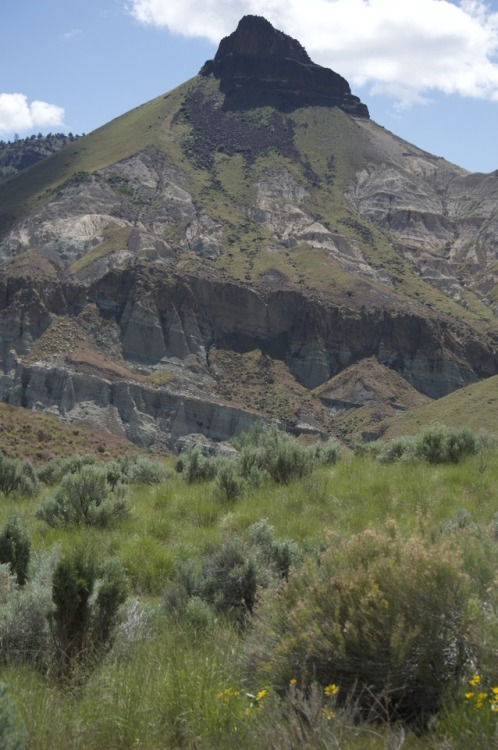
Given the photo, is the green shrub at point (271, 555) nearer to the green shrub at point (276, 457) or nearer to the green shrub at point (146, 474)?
the green shrub at point (276, 457)

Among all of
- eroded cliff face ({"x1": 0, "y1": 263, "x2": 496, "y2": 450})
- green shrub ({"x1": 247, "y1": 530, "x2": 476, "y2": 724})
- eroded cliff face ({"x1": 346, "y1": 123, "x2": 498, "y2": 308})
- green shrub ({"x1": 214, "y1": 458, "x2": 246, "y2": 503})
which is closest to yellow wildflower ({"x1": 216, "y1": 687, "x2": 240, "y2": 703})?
green shrub ({"x1": 247, "y1": 530, "x2": 476, "y2": 724})

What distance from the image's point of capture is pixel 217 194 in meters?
142

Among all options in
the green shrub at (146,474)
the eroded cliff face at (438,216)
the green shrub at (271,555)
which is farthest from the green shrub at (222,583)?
the eroded cliff face at (438,216)

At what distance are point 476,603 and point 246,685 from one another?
4.12 feet

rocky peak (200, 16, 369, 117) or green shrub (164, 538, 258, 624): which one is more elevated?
rocky peak (200, 16, 369, 117)

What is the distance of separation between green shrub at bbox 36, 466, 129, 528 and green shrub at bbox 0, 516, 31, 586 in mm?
1775

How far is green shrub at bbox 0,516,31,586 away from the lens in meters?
6.00

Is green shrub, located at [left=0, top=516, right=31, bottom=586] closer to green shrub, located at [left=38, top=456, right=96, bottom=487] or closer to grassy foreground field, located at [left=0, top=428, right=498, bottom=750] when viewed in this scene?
grassy foreground field, located at [left=0, top=428, right=498, bottom=750]

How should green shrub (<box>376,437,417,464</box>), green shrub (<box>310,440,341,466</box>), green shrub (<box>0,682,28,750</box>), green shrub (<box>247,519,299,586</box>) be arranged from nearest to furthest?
green shrub (<box>0,682,28,750</box>), green shrub (<box>247,519,299,586</box>), green shrub (<box>376,437,417,464</box>), green shrub (<box>310,440,341,466</box>)

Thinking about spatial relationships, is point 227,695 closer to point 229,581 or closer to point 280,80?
point 229,581

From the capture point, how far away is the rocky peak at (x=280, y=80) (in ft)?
620

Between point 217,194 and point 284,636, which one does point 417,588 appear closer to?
point 284,636

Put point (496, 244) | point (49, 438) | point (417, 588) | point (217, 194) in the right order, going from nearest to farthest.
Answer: point (417, 588) < point (49, 438) < point (217, 194) < point (496, 244)

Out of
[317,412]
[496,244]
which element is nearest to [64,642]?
[317,412]
